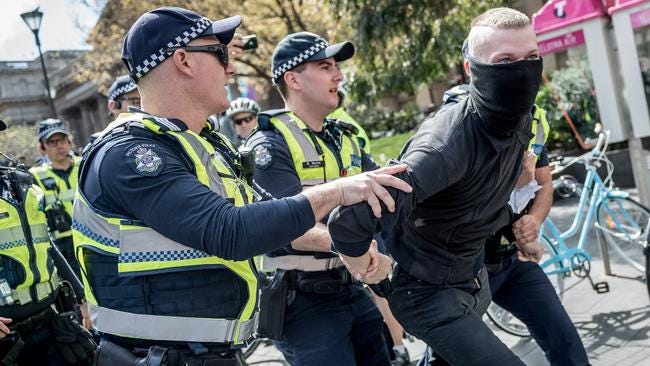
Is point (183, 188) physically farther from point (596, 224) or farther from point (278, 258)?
point (596, 224)

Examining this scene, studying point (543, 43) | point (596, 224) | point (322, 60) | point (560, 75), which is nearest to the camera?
point (322, 60)

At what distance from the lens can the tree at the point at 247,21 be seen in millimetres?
16203

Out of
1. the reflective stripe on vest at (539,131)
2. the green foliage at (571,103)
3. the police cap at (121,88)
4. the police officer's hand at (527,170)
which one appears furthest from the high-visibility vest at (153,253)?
the green foliage at (571,103)

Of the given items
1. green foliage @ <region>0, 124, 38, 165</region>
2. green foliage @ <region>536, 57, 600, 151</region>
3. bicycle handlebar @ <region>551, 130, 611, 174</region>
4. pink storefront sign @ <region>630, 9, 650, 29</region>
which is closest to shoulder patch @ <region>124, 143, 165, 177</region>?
bicycle handlebar @ <region>551, 130, 611, 174</region>

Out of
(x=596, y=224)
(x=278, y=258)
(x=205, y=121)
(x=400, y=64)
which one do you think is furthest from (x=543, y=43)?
(x=205, y=121)

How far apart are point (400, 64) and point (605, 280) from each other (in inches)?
279

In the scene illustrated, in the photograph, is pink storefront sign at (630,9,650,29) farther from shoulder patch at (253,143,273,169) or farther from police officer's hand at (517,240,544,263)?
shoulder patch at (253,143,273,169)

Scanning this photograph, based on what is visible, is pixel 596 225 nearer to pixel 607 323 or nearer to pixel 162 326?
pixel 607 323

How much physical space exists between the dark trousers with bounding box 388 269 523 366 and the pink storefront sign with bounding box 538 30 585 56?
17.6 feet

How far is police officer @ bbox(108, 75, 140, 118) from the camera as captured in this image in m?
4.80

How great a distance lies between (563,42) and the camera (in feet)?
24.9

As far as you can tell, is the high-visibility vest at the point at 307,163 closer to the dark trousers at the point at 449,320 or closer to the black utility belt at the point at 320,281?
the black utility belt at the point at 320,281

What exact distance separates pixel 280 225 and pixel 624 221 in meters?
4.90

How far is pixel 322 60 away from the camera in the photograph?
3729 millimetres
